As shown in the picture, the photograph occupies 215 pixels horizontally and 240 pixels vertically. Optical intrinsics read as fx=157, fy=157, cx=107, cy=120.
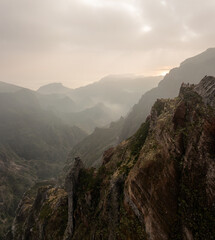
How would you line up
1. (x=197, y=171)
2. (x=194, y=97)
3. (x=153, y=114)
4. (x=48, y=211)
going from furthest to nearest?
(x=48, y=211), (x=153, y=114), (x=194, y=97), (x=197, y=171)

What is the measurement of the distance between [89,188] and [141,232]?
46.5 ft

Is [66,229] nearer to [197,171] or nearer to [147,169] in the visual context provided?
[147,169]

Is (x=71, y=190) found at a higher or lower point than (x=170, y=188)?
lower

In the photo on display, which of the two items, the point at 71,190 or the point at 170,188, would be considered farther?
the point at 71,190

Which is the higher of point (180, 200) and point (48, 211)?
point (180, 200)

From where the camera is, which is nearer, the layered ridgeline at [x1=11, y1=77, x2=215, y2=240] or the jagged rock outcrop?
the layered ridgeline at [x1=11, y1=77, x2=215, y2=240]

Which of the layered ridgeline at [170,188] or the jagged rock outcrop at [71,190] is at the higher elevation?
the layered ridgeline at [170,188]

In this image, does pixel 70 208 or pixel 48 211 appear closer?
pixel 70 208

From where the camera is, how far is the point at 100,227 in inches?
901

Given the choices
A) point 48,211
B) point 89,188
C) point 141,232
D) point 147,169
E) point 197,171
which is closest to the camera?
point 197,171

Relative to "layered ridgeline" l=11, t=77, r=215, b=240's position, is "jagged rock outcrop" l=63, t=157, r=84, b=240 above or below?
below

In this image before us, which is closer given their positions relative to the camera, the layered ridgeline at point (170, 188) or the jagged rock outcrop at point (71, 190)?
the layered ridgeline at point (170, 188)

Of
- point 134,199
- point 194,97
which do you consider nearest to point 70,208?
point 134,199

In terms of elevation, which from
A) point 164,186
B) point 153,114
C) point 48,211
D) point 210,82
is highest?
point 210,82
